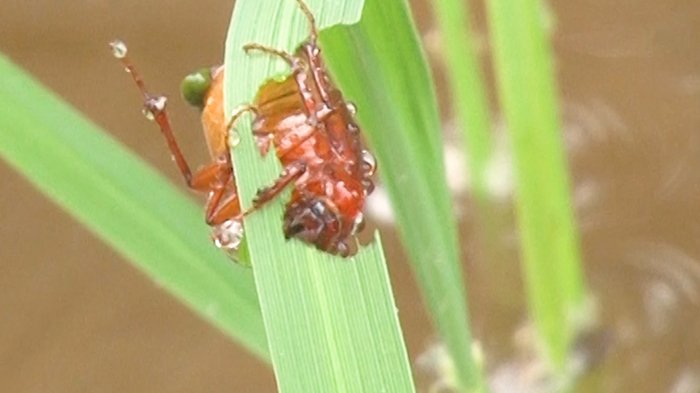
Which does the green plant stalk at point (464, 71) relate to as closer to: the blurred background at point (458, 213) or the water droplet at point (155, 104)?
the blurred background at point (458, 213)

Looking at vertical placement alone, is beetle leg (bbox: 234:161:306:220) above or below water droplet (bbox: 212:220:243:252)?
above

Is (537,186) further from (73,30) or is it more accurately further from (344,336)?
(73,30)

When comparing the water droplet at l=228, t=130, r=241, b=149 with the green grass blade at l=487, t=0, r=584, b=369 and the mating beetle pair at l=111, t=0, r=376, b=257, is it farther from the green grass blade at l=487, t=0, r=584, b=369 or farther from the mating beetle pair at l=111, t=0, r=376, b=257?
the green grass blade at l=487, t=0, r=584, b=369

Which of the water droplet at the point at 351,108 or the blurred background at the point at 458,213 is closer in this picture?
the water droplet at the point at 351,108

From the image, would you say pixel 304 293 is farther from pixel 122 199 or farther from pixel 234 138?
pixel 122 199

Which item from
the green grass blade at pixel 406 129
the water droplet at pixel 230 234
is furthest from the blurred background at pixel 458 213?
the water droplet at pixel 230 234

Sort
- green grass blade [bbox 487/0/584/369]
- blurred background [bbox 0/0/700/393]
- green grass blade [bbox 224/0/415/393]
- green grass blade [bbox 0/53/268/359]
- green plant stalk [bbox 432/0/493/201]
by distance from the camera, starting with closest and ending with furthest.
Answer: green grass blade [bbox 224/0/415/393] → green grass blade [bbox 0/53/268/359] → green grass blade [bbox 487/0/584/369] → green plant stalk [bbox 432/0/493/201] → blurred background [bbox 0/0/700/393]

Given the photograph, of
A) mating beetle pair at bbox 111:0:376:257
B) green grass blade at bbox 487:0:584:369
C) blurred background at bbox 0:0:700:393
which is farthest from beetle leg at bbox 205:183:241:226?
blurred background at bbox 0:0:700:393

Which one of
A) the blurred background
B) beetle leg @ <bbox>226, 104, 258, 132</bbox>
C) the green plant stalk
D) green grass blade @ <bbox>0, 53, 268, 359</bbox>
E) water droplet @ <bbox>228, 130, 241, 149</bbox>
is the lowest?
the blurred background
